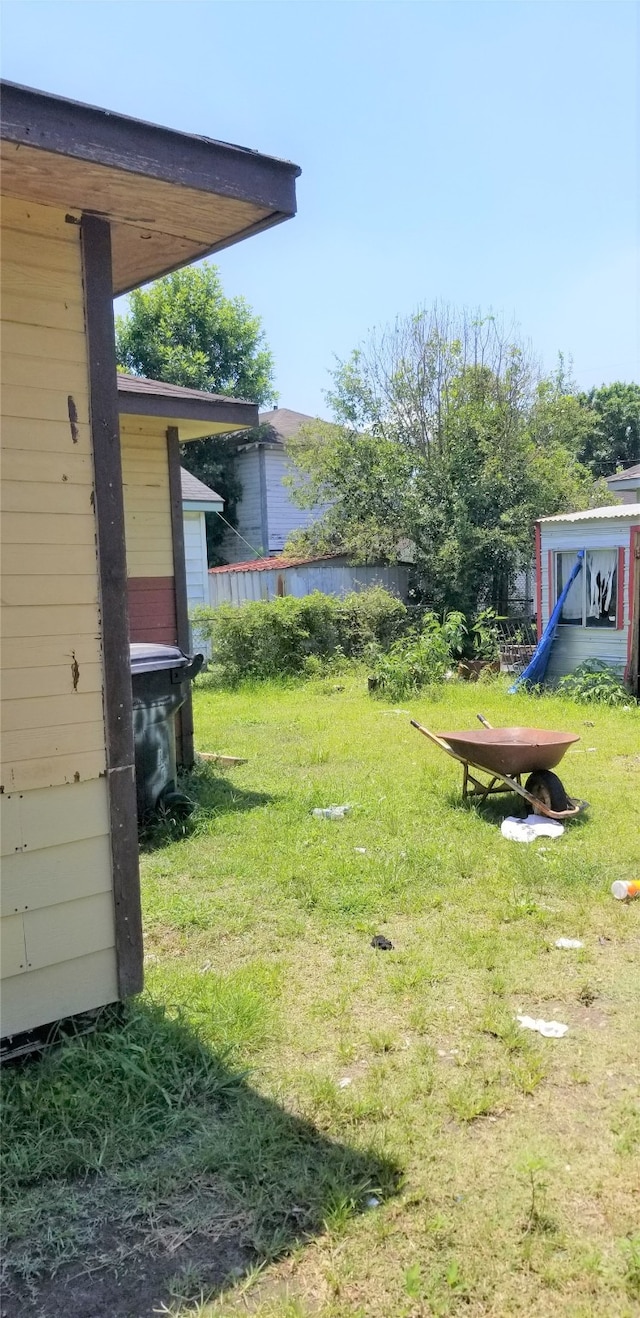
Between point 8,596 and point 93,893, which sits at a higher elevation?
point 8,596

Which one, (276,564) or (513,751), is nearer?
Result: (513,751)

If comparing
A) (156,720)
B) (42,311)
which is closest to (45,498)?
(42,311)

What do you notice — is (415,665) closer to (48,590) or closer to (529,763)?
(529,763)

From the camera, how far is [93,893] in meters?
3.01

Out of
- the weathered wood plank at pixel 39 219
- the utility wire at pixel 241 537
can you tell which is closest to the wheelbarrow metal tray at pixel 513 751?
the weathered wood plank at pixel 39 219

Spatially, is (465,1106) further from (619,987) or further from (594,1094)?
(619,987)

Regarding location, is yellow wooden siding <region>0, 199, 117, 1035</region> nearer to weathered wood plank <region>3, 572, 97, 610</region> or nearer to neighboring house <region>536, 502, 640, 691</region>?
weathered wood plank <region>3, 572, 97, 610</region>

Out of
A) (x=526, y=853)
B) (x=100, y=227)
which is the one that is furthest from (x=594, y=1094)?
(x=100, y=227)

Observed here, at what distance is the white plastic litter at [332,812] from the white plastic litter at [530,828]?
109 centimetres

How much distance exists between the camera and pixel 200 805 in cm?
623

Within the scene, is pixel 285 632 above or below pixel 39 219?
below

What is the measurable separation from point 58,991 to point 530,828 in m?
3.48

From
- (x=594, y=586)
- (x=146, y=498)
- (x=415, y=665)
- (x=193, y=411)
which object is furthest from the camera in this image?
(x=415, y=665)

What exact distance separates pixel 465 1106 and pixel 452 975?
948mm
